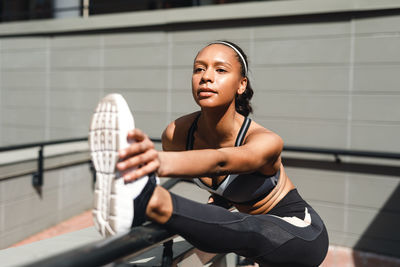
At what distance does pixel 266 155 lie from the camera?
67.8 inches

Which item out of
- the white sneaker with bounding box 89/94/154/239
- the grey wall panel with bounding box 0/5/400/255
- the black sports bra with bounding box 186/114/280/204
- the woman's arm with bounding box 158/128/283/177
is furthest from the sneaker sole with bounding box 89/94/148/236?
the grey wall panel with bounding box 0/5/400/255

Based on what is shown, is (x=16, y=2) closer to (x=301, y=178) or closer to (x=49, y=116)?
(x=49, y=116)

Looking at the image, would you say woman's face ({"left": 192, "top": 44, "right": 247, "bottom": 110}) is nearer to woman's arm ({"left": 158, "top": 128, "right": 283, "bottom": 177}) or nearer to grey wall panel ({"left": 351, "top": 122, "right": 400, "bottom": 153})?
woman's arm ({"left": 158, "top": 128, "right": 283, "bottom": 177})

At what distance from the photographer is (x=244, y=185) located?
6.61 feet

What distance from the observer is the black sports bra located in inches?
78.5

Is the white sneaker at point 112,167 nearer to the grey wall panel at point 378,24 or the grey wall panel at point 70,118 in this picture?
the grey wall panel at point 378,24

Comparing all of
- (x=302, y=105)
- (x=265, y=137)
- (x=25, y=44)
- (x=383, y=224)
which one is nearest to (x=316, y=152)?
(x=302, y=105)

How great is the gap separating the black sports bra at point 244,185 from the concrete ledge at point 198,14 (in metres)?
3.12

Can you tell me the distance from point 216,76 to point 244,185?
0.57 metres

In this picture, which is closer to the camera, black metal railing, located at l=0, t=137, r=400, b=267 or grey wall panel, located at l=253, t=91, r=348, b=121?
Answer: black metal railing, located at l=0, t=137, r=400, b=267

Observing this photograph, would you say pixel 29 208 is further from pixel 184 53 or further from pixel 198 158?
pixel 198 158

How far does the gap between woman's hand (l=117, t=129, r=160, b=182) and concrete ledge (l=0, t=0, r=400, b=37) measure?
3.94 metres

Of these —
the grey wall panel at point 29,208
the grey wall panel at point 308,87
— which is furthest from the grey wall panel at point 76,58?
the grey wall panel at point 29,208

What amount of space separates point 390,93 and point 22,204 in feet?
14.4
